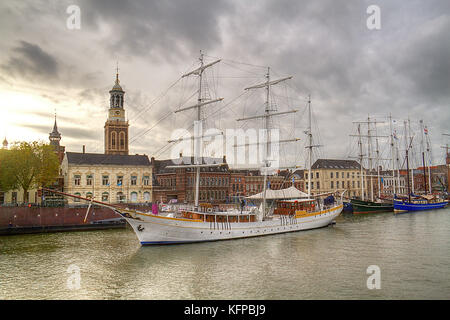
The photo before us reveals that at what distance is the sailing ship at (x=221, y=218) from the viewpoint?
29047 mm

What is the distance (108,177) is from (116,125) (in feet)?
96.0

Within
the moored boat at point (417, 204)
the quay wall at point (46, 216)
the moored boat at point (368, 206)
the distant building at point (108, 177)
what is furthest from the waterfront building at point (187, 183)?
the moored boat at point (417, 204)

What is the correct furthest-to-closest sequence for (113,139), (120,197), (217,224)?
1. (113,139)
2. (120,197)
3. (217,224)

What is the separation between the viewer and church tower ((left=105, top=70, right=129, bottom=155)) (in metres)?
79.4

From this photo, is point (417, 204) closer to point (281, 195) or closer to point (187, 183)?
point (281, 195)

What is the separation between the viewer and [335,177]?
305ft

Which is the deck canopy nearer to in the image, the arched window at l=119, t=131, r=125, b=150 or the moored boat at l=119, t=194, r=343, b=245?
the moored boat at l=119, t=194, r=343, b=245

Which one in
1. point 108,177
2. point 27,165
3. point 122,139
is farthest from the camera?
point 122,139

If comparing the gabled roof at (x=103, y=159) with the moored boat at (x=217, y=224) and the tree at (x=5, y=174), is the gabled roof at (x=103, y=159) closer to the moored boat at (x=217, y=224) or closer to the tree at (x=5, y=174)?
the tree at (x=5, y=174)

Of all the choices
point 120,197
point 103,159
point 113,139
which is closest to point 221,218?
point 120,197

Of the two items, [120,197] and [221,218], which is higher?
[120,197]

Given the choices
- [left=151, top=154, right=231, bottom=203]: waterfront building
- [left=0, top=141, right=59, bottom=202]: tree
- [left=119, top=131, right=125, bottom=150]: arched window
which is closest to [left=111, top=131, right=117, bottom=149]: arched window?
[left=119, top=131, right=125, bottom=150]: arched window

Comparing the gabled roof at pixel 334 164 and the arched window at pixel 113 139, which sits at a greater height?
the arched window at pixel 113 139

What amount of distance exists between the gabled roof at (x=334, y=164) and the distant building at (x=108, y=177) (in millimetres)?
52653
